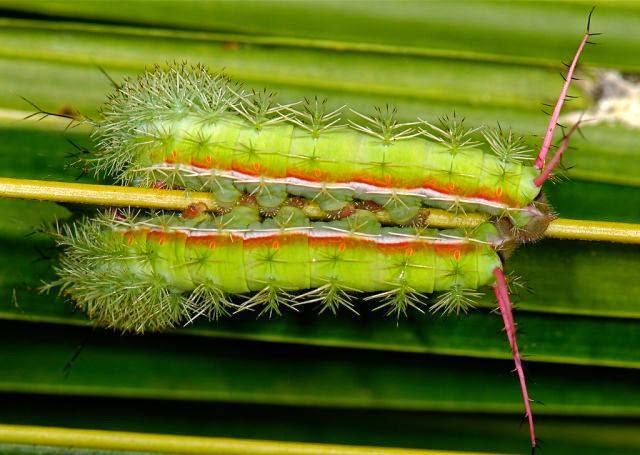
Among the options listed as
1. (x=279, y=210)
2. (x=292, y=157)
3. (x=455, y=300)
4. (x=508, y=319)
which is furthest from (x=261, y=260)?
(x=508, y=319)

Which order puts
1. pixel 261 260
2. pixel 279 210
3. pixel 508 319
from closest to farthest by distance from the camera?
pixel 508 319 → pixel 261 260 → pixel 279 210

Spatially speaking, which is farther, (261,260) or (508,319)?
(261,260)

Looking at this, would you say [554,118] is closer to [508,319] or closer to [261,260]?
[508,319]

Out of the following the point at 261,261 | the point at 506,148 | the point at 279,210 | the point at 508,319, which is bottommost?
the point at 508,319

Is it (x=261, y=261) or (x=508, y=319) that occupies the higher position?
(x=261, y=261)

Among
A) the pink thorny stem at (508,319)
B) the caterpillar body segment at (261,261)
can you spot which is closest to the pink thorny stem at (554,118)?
the caterpillar body segment at (261,261)

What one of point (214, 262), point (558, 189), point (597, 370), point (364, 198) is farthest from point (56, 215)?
point (597, 370)

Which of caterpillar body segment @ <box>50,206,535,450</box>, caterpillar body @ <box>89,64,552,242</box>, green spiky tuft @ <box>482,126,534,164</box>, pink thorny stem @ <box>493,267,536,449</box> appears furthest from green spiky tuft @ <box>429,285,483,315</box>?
green spiky tuft @ <box>482,126,534,164</box>
